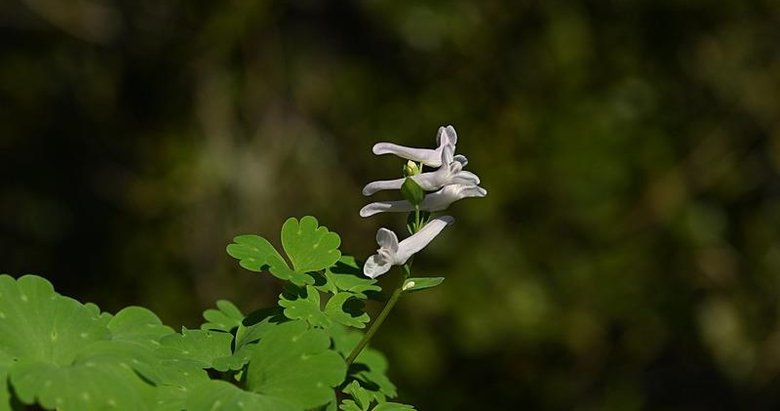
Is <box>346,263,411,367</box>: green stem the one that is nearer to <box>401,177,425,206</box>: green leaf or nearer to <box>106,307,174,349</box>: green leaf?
<box>401,177,425,206</box>: green leaf

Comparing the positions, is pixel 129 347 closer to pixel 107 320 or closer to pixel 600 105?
pixel 107 320

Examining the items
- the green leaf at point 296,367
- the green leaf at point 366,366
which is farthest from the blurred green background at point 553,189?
the green leaf at point 296,367

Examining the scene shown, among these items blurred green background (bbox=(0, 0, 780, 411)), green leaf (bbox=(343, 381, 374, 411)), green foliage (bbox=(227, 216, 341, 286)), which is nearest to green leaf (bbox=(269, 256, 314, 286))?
green foliage (bbox=(227, 216, 341, 286))

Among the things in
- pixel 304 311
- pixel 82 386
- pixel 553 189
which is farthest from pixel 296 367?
pixel 553 189

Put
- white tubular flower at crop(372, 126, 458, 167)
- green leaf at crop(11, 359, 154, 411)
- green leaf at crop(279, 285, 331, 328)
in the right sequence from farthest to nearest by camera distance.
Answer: white tubular flower at crop(372, 126, 458, 167) < green leaf at crop(279, 285, 331, 328) < green leaf at crop(11, 359, 154, 411)

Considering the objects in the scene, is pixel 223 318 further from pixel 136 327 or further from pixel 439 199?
pixel 439 199

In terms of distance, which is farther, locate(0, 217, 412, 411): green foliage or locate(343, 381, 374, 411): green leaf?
locate(343, 381, 374, 411): green leaf

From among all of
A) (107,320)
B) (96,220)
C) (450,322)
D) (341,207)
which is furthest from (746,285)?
(107,320)
